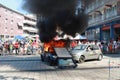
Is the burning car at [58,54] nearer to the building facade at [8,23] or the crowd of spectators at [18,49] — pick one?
the crowd of spectators at [18,49]

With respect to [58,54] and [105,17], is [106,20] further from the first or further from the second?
[58,54]

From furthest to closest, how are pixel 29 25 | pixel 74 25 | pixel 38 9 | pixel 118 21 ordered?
pixel 29 25 < pixel 118 21 < pixel 74 25 < pixel 38 9

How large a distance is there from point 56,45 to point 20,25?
8191cm

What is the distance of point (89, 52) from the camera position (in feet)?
79.9

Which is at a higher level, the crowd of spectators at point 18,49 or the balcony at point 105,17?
the balcony at point 105,17

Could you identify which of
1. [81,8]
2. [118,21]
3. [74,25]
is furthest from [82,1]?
[118,21]

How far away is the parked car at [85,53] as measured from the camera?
23122mm

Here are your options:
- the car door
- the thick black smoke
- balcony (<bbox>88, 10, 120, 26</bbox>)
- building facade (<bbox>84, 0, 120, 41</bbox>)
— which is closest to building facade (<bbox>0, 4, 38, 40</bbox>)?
balcony (<bbox>88, 10, 120, 26</bbox>)

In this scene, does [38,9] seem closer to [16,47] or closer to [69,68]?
→ [69,68]

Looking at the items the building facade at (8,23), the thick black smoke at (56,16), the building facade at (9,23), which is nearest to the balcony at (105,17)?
the building facade at (9,23)

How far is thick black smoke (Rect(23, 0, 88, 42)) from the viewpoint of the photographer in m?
17.6

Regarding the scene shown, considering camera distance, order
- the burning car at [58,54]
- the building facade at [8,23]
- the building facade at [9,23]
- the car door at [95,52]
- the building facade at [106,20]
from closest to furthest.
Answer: the burning car at [58,54] < the car door at [95,52] < the building facade at [106,20] < the building facade at [9,23] < the building facade at [8,23]

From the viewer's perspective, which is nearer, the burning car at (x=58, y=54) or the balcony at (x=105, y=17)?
the burning car at (x=58, y=54)

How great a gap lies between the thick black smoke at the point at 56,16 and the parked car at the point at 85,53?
2.98 metres
